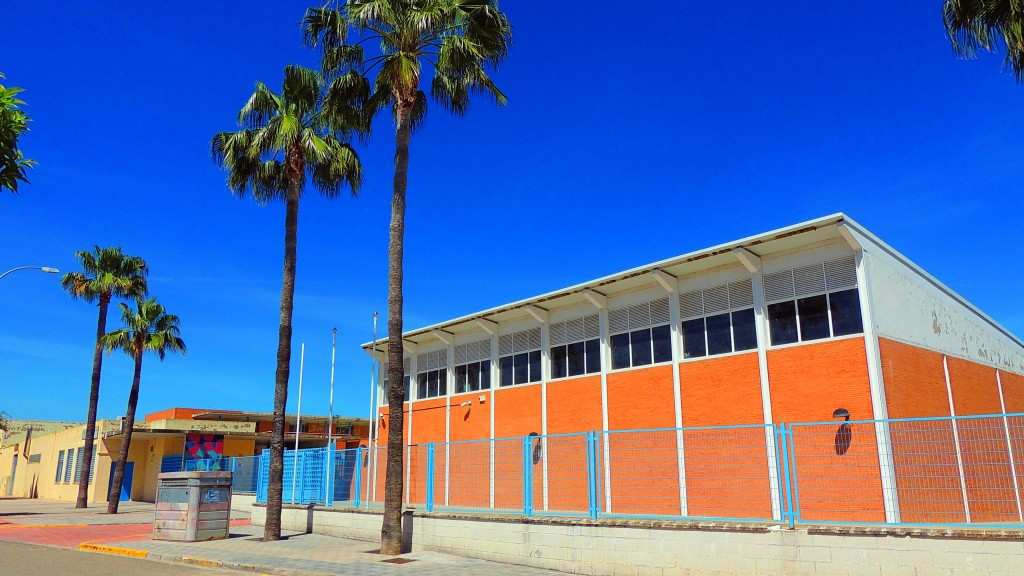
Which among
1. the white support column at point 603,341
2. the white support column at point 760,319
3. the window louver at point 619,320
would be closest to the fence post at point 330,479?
the white support column at point 603,341

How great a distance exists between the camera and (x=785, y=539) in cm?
1039

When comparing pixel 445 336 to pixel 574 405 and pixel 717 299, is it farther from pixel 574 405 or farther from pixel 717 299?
pixel 717 299

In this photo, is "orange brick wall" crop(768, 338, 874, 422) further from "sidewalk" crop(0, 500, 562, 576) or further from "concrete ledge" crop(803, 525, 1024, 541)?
"sidewalk" crop(0, 500, 562, 576)

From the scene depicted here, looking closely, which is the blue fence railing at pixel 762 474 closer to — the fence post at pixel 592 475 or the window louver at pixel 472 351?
the fence post at pixel 592 475

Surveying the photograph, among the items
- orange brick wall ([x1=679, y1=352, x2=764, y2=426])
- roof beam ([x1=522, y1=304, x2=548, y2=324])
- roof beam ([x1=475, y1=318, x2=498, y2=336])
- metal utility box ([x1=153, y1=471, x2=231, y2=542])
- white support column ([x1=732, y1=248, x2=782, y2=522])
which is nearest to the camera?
metal utility box ([x1=153, y1=471, x2=231, y2=542])

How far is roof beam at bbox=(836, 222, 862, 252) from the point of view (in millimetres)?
15859

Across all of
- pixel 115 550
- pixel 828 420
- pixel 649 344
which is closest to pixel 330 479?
pixel 115 550

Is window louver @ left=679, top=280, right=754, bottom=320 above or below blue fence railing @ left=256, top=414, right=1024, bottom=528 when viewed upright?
above

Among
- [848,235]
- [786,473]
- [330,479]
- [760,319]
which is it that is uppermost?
[848,235]

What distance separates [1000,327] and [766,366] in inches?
439

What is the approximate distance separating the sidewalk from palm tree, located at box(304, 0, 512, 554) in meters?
1.14

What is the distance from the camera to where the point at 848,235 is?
631 inches

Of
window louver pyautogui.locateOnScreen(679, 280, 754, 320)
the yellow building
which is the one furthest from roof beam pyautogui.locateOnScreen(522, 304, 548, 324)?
the yellow building

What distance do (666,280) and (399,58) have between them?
902 centimetres
